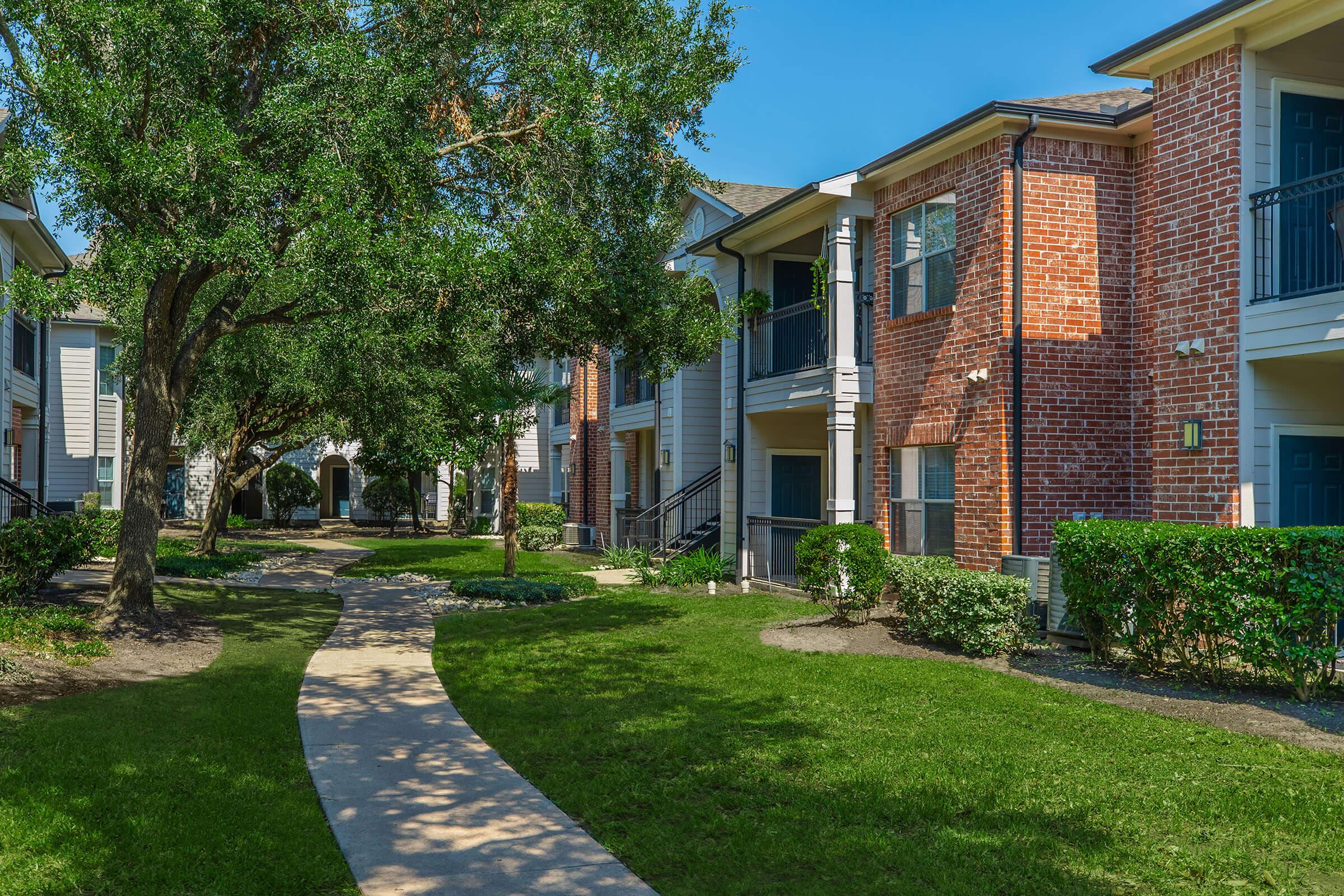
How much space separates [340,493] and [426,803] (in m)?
42.0

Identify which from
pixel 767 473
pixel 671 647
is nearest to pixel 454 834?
pixel 671 647

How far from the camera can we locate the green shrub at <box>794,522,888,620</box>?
41.2 ft

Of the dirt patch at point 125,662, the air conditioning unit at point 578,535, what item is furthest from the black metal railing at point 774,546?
the air conditioning unit at point 578,535

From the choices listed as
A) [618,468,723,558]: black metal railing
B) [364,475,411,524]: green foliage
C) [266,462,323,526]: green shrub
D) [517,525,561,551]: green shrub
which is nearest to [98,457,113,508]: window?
[266,462,323,526]: green shrub

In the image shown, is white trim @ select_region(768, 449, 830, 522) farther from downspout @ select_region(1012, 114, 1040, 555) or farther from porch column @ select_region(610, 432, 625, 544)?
porch column @ select_region(610, 432, 625, 544)

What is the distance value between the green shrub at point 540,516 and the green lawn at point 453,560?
3.53ft

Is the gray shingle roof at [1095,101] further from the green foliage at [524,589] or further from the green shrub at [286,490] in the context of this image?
the green shrub at [286,490]

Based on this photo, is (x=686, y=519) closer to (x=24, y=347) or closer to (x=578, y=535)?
(x=578, y=535)

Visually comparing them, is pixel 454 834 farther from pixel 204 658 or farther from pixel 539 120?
pixel 539 120

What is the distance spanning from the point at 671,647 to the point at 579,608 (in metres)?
3.76

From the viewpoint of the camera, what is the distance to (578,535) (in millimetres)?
27766

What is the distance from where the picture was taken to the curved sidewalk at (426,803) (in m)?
4.73

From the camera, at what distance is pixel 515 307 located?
444 inches

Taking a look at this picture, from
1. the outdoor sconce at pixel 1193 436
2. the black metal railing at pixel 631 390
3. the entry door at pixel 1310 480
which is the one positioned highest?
the black metal railing at pixel 631 390
